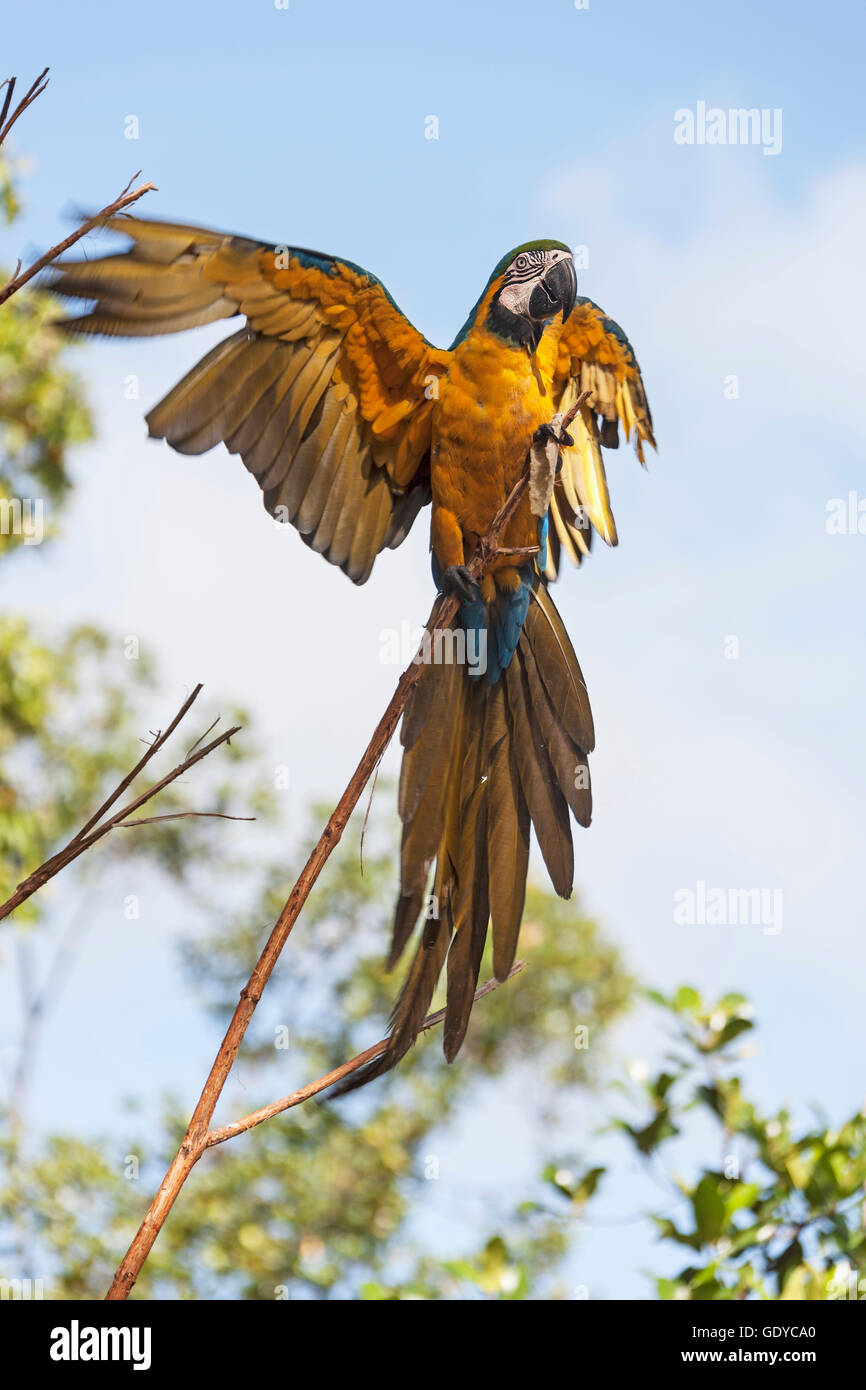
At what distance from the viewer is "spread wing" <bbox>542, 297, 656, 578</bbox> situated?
207 centimetres

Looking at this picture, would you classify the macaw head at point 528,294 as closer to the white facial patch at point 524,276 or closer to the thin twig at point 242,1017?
the white facial patch at point 524,276

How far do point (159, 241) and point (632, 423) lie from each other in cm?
98

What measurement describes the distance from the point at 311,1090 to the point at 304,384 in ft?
3.80

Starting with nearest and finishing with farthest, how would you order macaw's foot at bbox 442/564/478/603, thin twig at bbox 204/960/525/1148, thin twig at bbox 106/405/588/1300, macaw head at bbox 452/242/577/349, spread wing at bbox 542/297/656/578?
1. thin twig at bbox 106/405/588/1300
2. thin twig at bbox 204/960/525/1148
3. macaw's foot at bbox 442/564/478/603
4. macaw head at bbox 452/242/577/349
5. spread wing at bbox 542/297/656/578

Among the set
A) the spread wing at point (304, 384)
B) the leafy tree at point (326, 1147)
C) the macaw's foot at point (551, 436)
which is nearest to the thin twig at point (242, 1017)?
the macaw's foot at point (551, 436)

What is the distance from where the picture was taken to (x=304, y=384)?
70.7 inches

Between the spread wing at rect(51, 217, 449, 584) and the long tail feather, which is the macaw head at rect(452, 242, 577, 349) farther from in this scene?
the long tail feather

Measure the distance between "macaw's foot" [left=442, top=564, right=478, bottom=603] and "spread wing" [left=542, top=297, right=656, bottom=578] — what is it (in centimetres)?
30

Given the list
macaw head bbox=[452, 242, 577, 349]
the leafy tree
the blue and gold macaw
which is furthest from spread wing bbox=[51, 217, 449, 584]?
the leafy tree

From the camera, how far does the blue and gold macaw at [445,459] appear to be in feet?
5.02

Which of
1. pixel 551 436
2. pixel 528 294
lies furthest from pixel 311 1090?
pixel 528 294

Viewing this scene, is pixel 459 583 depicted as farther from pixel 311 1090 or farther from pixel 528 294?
pixel 311 1090
